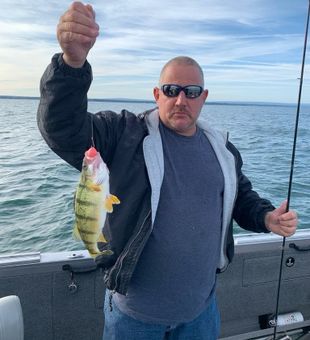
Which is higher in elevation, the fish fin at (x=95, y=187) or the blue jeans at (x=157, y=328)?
the fish fin at (x=95, y=187)

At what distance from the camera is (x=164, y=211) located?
212 centimetres

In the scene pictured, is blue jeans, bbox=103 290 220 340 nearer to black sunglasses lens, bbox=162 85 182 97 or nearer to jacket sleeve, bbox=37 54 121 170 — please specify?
jacket sleeve, bbox=37 54 121 170

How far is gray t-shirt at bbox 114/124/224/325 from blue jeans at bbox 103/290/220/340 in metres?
0.05

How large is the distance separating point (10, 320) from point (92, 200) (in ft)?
3.58

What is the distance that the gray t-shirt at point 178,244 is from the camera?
7.04ft

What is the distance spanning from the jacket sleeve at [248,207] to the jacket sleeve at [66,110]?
109 centimetres

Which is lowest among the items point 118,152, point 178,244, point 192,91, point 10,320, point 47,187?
point 47,187

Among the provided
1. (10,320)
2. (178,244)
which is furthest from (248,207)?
(10,320)

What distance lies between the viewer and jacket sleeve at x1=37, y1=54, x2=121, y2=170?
68.1 inches

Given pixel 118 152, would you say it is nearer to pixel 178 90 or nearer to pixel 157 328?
pixel 178 90

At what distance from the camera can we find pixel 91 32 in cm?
153

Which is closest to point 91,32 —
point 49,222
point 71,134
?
point 71,134

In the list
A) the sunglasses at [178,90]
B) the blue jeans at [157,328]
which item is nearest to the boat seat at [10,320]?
the blue jeans at [157,328]

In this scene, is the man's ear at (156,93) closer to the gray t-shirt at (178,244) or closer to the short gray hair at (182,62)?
the short gray hair at (182,62)
